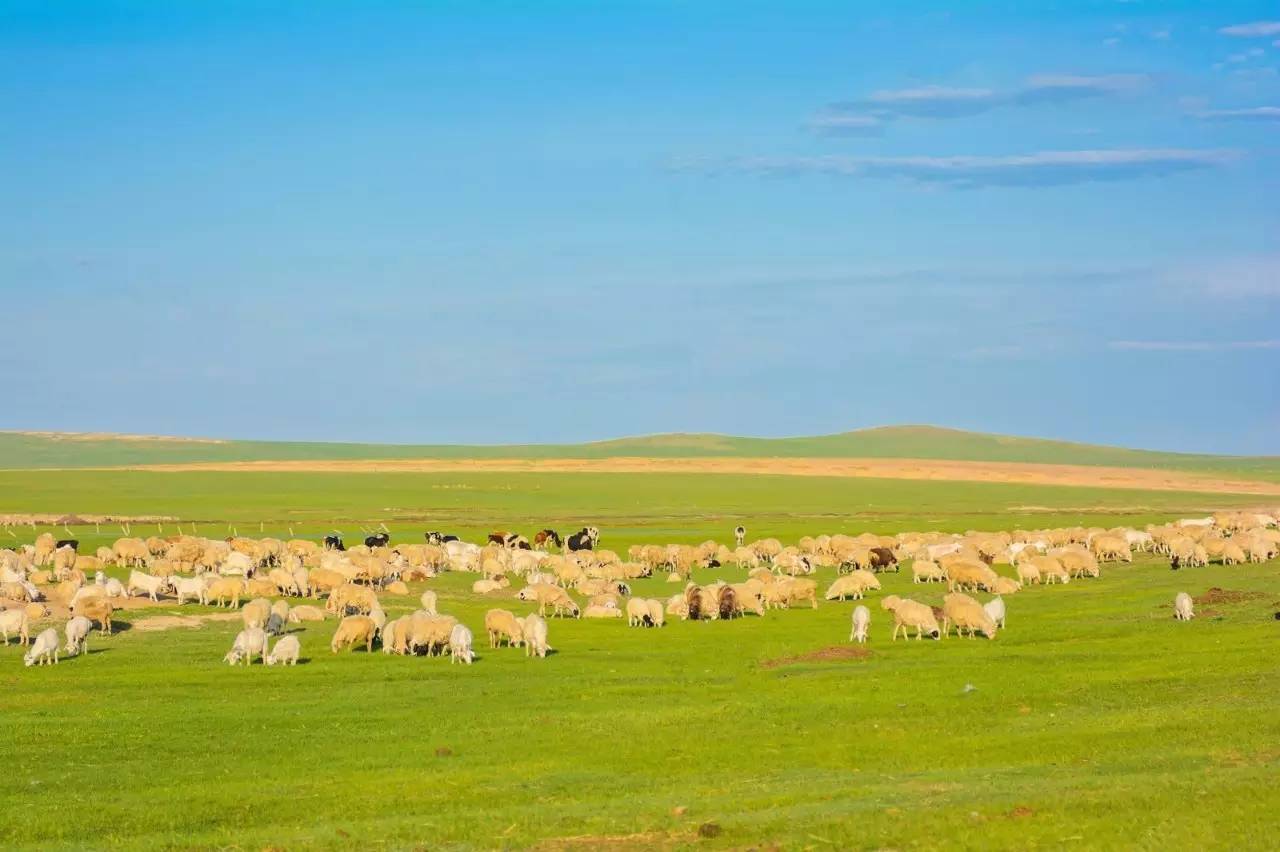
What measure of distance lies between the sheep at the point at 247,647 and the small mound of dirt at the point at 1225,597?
67.0 ft

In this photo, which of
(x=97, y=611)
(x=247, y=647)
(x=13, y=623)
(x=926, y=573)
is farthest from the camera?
(x=926, y=573)

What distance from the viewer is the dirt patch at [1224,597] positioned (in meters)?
33.2

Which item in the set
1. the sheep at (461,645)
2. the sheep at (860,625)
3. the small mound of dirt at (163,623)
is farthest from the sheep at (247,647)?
the sheep at (860,625)

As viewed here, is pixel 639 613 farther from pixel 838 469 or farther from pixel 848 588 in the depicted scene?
pixel 838 469

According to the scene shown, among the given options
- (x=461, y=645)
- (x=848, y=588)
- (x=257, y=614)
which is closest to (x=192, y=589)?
(x=257, y=614)

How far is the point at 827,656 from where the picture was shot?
91.6 feet

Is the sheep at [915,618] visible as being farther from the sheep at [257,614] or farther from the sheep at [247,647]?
the sheep at [257,614]

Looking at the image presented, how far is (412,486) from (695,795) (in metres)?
105

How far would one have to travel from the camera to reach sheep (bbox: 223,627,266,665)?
27653 millimetres

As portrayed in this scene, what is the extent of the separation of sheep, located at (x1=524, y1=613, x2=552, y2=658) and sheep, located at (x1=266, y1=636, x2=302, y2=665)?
4.47m

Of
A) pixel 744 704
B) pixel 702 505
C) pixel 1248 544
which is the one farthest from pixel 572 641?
pixel 702 505

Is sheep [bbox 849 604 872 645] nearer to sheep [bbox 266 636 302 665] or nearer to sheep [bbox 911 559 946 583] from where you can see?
sheep [bbox 266 636 302 665]

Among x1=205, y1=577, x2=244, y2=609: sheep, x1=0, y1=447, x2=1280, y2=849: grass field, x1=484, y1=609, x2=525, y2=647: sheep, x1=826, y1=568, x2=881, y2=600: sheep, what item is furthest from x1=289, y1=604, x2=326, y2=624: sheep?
x1=826, y1=568, x2=881, y2=600: sheep

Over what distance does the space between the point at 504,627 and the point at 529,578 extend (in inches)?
484
